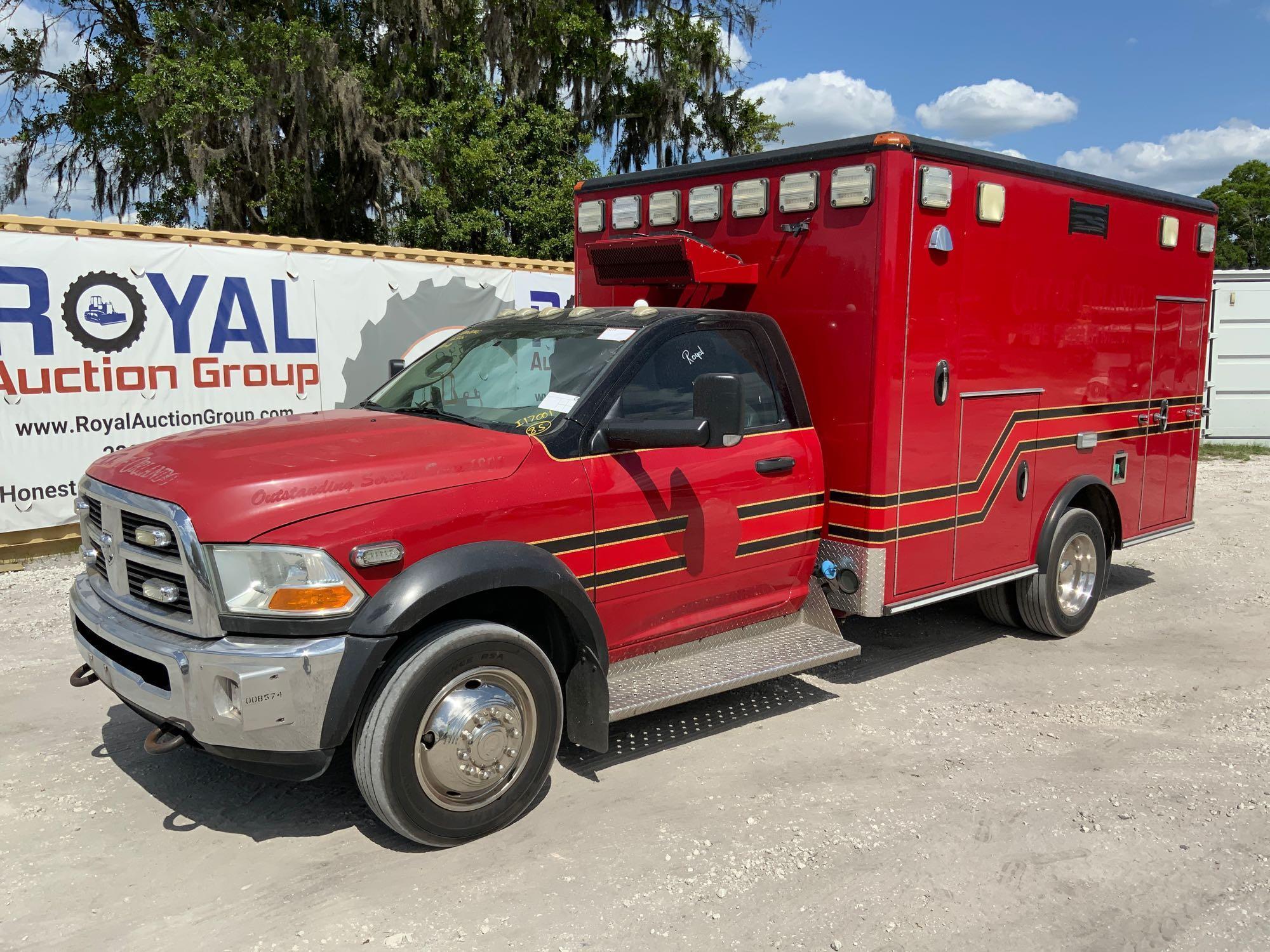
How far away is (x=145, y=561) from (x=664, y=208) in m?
3.48

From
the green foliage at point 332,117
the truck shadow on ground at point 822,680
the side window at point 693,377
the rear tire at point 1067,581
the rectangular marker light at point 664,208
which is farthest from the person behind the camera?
the green foliage at point 332,117

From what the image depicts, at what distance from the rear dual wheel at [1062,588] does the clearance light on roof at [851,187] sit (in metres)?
2.59

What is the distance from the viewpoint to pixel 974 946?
3.12 meters

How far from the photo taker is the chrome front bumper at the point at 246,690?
3.18m

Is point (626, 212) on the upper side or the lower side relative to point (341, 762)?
upper

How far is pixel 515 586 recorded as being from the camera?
12.0ft

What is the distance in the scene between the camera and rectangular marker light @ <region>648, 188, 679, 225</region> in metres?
5.70

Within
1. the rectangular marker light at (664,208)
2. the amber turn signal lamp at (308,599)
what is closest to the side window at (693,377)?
the rectangular marker light at (664,208)

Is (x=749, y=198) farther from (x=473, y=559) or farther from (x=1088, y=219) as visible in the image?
(x=473, y=559)

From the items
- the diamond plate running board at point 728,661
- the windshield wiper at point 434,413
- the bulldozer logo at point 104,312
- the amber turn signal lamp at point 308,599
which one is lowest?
the diamond plate running board at point 728,661

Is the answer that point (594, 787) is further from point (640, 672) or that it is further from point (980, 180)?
point (980, 180)

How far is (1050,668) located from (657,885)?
3388 millimetres

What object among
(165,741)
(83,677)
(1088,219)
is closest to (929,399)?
(1088,219)

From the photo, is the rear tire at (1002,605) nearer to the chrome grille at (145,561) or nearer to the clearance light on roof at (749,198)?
the clearance light on roof at (749,198)
